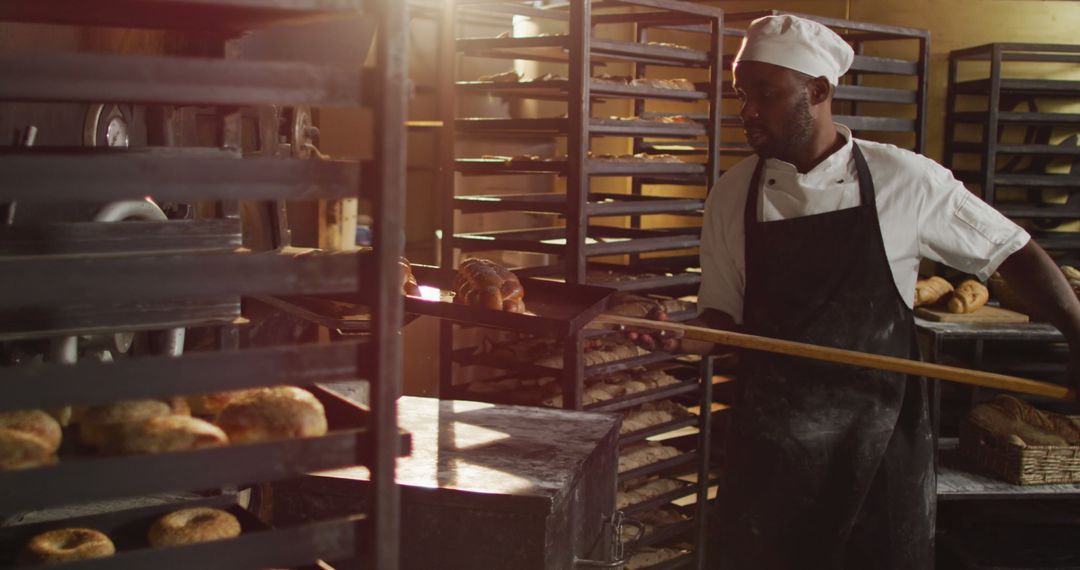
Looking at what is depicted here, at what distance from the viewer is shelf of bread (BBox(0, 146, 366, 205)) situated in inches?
41.4

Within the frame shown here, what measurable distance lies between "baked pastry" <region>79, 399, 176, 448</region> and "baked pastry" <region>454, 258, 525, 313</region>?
106 centimetres

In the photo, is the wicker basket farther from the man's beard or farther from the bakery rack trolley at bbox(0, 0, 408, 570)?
the bakery rack trolley at bbox(0, 0, 408, 570)

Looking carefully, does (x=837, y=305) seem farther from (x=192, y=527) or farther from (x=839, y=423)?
(x=192, y=527)

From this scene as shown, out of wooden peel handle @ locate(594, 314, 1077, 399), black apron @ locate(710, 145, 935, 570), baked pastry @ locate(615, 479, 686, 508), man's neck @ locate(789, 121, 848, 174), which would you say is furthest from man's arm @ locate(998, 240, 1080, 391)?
baked pastry @ locate(615, 479, 686, 508)

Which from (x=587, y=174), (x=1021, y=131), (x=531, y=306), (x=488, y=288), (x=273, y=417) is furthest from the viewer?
(x=1021, y=131)

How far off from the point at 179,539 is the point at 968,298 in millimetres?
3798

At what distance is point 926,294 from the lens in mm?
4492

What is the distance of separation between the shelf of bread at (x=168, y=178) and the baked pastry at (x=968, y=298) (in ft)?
12.4

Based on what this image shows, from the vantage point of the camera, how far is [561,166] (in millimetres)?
3807

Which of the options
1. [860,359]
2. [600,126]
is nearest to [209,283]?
[860,359]

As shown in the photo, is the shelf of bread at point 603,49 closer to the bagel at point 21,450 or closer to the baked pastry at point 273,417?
the baked pastry at point 273,417

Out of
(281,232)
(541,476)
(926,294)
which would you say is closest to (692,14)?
(926,294)

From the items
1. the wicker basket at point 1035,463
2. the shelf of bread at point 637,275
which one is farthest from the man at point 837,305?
the wicker basket at point 1035,463

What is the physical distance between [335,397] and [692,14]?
319 cm
